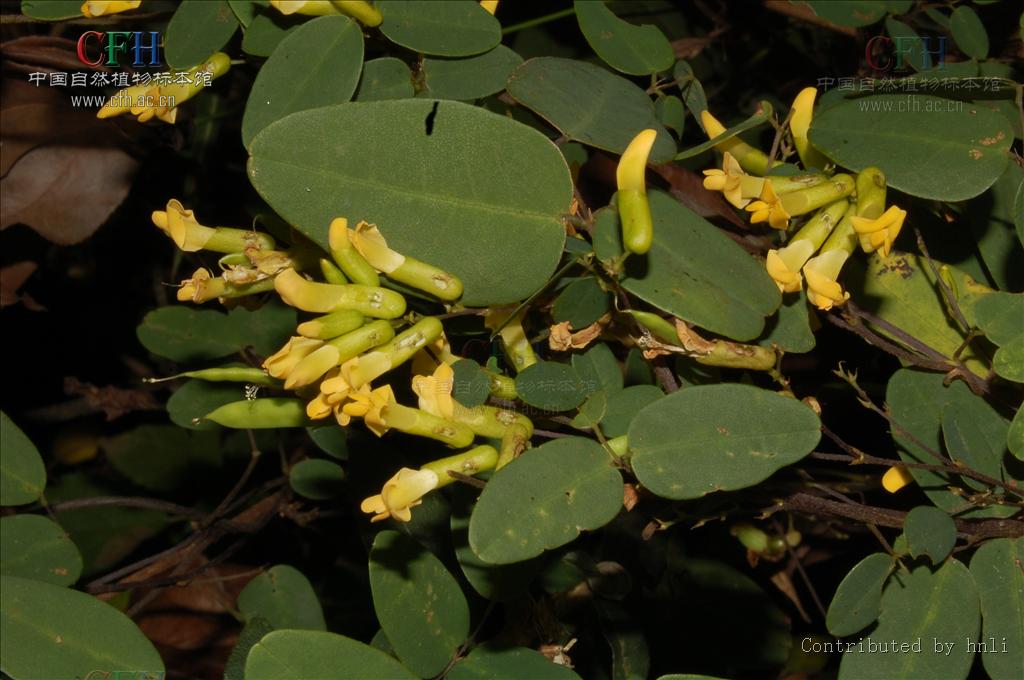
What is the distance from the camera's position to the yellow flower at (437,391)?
95 centimetres

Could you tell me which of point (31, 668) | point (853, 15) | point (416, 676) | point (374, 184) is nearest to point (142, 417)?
point (31, 668)

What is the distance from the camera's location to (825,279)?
0.96 metres

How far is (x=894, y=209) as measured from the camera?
954 millimetres

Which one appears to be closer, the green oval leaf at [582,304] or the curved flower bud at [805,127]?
the green oval leaf at [582,304]

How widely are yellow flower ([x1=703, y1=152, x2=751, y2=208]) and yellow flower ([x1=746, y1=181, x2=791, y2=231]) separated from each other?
0.04 meters

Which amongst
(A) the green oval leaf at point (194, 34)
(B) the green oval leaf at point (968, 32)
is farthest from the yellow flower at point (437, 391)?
(B) the green oval leaf at point (968, 32)

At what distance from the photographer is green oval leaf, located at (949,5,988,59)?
3.86 ft

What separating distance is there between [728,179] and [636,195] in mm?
198

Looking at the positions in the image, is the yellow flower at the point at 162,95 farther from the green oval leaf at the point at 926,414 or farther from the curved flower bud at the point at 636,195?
the green oval leaf at the point at 926,414

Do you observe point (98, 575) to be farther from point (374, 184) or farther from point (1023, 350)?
point (1023, 350)

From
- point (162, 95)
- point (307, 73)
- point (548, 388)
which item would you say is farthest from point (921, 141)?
point (162, 95)

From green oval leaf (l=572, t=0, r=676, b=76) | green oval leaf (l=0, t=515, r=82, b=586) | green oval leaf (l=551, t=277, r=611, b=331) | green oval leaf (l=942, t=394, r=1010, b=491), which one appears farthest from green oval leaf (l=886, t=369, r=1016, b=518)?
green oval leaf (l=0, t=515, r=82, b=586)

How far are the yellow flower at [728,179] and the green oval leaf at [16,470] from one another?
3.71ft

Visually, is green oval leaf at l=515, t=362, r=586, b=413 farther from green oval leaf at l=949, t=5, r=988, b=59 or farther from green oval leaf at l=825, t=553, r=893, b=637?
green oval leaf at l=949, t=5, r=988, b=59
